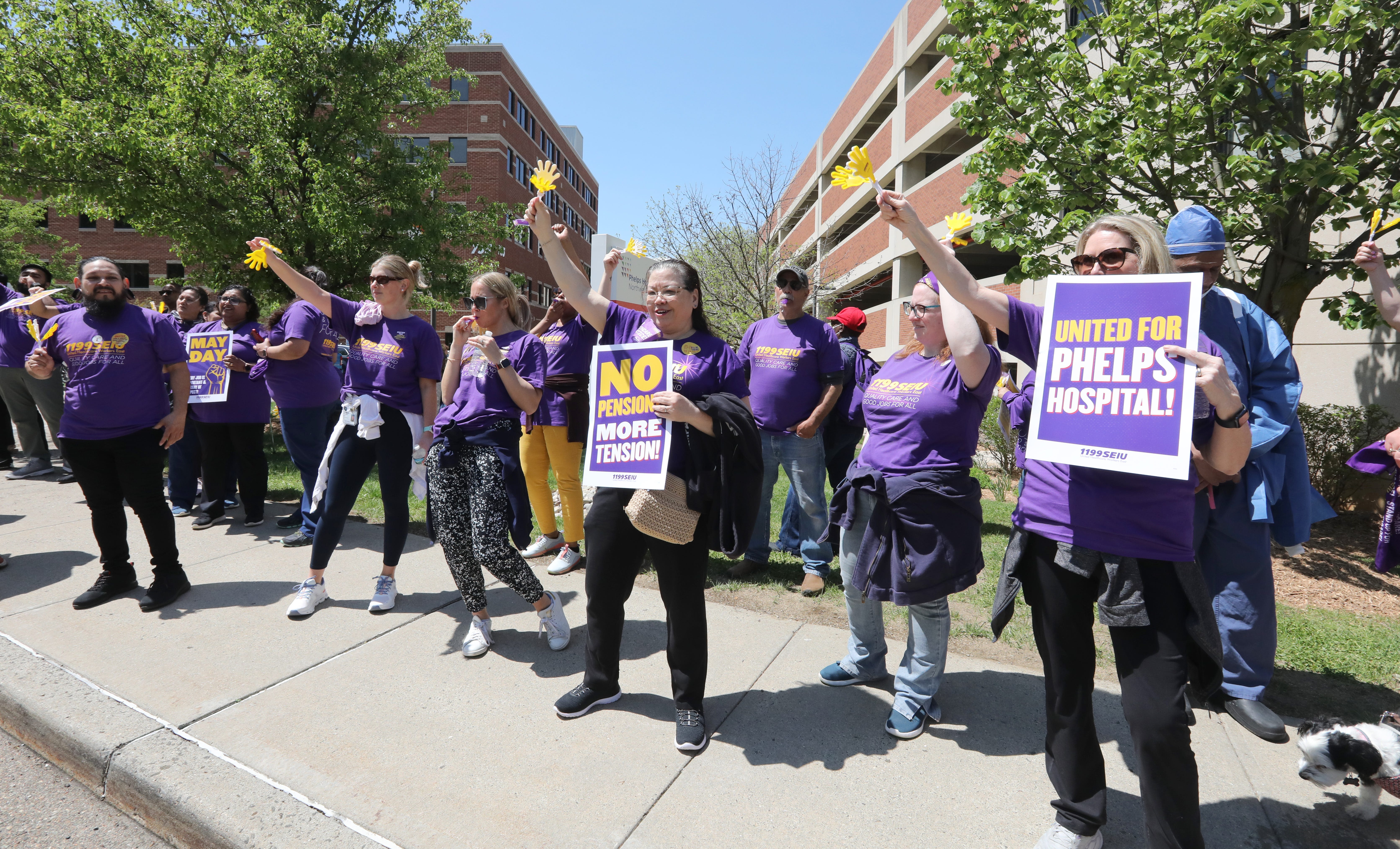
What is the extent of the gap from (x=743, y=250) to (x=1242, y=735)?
42.2 ft

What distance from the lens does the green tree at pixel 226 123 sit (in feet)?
40.9

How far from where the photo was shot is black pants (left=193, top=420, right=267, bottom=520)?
6.32 metres

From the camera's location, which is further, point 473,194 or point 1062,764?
point 473,194

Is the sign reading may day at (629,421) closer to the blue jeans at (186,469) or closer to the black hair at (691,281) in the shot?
the black hair at (691,281)

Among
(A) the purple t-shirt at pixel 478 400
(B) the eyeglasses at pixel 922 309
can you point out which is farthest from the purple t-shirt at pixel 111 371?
(B) the eyeglasses at pixel 922 309

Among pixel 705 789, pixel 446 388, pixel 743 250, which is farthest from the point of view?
pixel 743 250

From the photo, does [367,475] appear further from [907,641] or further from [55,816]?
[907,641]

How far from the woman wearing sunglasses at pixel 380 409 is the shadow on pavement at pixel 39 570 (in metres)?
1.98

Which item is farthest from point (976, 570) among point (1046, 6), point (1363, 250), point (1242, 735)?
point (1046, 6)

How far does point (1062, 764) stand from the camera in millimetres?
2264

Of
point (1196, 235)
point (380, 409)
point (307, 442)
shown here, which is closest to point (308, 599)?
point (380, 409)

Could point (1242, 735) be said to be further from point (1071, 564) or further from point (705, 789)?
point (705, 789)

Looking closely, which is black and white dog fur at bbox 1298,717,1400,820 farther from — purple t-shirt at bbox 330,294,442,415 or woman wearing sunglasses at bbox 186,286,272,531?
woman wearing sunglasses at bbox 186,286,272,531

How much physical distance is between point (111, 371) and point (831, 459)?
4.89 meters
